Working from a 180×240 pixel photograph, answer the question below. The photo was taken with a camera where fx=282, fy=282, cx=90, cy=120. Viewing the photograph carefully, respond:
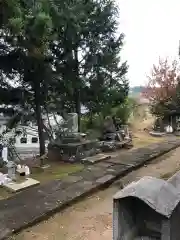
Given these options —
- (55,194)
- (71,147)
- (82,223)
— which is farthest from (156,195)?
(71,147)

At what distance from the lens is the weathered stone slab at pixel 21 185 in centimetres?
505

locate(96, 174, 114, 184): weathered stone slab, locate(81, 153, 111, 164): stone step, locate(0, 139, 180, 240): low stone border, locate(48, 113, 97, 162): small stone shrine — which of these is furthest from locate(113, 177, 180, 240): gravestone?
locate(48, 113, 97, 162): small stone shrine

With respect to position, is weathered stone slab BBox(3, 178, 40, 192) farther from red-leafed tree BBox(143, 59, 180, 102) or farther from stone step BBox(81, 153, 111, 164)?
red-leafed tree BBox(143, 59, 180, 102)

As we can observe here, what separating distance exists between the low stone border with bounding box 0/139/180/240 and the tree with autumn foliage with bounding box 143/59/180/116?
7.07m

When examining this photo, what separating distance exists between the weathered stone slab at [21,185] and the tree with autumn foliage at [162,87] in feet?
32.1

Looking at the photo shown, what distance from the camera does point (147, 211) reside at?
2840 mm

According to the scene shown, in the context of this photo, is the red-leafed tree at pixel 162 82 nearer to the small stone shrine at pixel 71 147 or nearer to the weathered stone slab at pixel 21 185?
the small stone shrine at pixel 71 147

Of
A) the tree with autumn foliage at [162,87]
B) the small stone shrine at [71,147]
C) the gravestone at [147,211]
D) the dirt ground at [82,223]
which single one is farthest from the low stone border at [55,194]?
the tree with autumn foliage at [162,87]

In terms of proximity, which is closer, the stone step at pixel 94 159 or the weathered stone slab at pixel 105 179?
the weathered stone slab at pixel 105 179

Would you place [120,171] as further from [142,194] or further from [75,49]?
[75,49]

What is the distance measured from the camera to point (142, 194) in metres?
2.54

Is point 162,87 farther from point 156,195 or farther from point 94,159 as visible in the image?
point 156,195

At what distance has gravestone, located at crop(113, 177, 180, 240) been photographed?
8.23 ft

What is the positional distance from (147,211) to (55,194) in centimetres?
237
